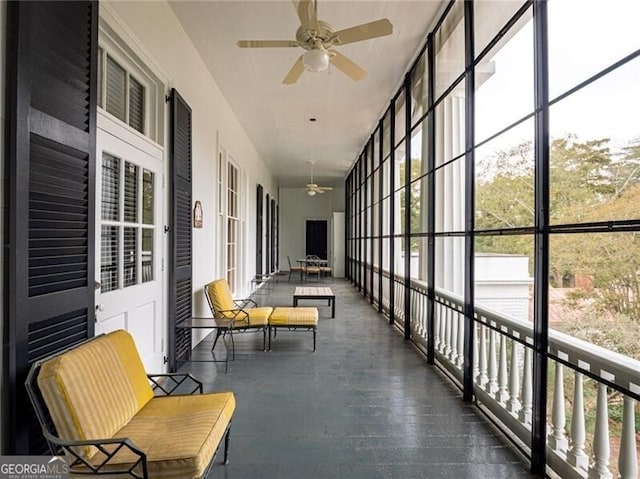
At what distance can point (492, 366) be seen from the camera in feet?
9.39

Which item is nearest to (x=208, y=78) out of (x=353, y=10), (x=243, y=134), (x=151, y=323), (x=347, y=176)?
(x=353, y=10)

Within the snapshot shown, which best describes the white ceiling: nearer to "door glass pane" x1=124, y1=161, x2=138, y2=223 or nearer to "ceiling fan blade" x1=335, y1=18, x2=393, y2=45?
"ceiling fan blade" x1=335, y1=18, x2=393, y2=45

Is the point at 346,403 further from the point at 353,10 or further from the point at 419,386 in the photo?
the point at 353,10

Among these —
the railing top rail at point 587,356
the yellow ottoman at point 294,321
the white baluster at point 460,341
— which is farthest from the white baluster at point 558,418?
the yellow ottoman at point 294,321

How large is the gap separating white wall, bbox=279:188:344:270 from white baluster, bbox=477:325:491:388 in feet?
39.4

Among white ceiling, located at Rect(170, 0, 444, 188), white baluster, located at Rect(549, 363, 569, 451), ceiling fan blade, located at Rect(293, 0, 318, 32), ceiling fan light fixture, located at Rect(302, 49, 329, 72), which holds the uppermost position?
white ceiling, located at Rect(170, 0, 444, 188)

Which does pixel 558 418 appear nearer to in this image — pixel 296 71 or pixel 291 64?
pixel 296 71

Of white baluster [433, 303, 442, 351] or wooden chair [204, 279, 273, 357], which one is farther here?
wooden chair [204, 279, 273, 357]

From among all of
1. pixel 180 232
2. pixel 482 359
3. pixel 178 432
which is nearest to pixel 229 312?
pixel 180 232

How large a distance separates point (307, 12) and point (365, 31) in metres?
0.47

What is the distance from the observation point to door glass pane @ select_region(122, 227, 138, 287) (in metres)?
2.81

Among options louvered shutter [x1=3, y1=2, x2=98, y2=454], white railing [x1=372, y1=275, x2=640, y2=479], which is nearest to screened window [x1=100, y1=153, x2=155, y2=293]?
louvered shutter [x1=3, y1=2, x2=98, y2=454]

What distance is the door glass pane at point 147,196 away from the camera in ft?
10.2

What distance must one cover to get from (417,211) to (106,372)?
442 cm
